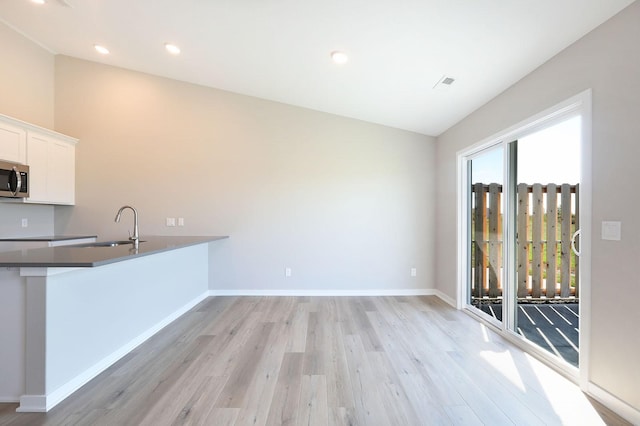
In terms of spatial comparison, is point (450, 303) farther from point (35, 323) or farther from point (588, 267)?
point (35, 323)

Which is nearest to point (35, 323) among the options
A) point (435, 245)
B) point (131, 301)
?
point (131, 301)

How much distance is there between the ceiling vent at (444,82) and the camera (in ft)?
8.80

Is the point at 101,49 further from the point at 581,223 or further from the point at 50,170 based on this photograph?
the point at 581,223

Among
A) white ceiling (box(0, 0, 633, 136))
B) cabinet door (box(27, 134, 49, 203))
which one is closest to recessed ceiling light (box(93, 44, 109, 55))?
white ceiling (box(0, 0, 633, 136))

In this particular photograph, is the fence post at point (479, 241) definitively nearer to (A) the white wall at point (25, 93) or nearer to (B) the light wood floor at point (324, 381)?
(B) the light wood floor at point (324, 381)

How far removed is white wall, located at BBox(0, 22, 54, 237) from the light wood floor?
284cm

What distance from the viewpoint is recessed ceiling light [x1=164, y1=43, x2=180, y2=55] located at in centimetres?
318

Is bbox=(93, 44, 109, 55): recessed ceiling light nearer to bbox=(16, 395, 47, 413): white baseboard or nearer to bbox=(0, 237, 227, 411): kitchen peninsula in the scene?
bbox=(0, 237, 227, 411): kitchen peninsula

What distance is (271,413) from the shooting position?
1633mm

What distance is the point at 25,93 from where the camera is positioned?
12.4 feet

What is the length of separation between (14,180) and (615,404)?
5.93 m

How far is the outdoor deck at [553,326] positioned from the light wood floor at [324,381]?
9.3 inches

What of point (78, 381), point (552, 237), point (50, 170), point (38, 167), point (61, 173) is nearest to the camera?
→ point (78, 381)

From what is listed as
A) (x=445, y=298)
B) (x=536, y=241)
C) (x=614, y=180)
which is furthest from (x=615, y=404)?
(x=445, y=298)
